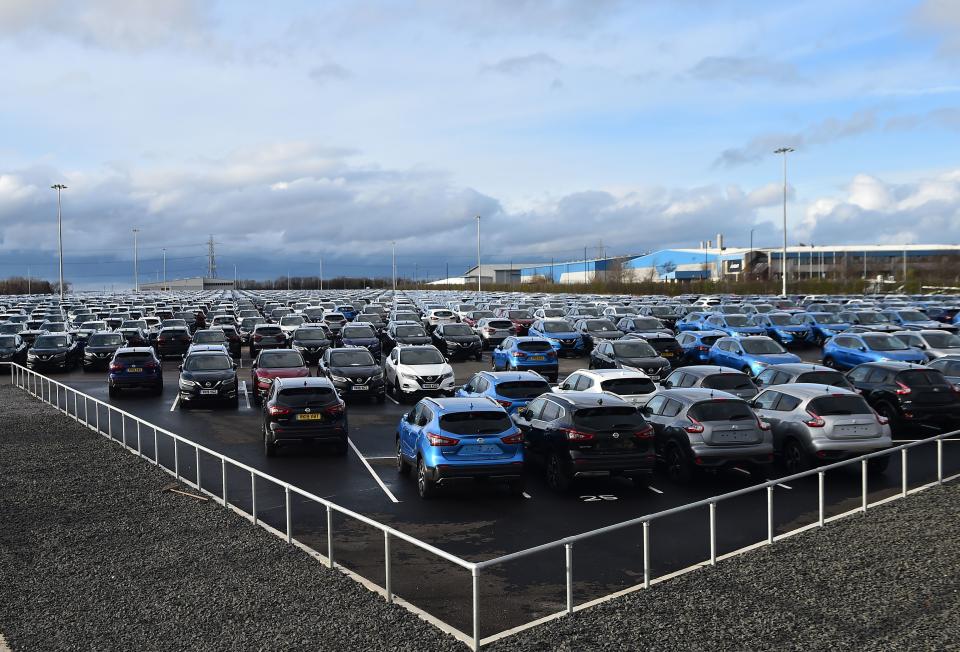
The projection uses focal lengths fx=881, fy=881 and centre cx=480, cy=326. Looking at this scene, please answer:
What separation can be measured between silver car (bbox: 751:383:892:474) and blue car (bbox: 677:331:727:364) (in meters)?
14.4

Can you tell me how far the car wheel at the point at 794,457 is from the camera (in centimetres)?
1449

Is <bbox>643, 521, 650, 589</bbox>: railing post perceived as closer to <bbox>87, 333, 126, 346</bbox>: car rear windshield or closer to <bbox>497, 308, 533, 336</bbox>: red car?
<bbox>87, 333, 126, 346</bbox>: car rear windshield

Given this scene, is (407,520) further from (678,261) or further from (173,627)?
(678,261)

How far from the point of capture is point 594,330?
36406 mm

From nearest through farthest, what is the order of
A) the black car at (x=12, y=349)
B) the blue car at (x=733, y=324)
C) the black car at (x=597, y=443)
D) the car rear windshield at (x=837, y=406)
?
the black car at (x=597, y=443) < the car rear windshield at (x=837, y=406) < the black car at (x=12, y=349) < the blue car at (x=733, y=324)

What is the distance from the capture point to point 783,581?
29.6ft

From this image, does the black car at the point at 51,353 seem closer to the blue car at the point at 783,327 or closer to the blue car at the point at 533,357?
the blue car at the point at 533,357

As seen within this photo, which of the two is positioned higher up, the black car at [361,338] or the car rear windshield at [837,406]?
the black car at [361,338]

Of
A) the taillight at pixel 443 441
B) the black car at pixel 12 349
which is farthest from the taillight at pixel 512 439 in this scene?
the black car at pixel 12 349

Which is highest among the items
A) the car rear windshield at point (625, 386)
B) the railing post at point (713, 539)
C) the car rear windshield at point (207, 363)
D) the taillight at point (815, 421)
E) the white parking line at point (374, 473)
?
the car rear windshield at point (207, 363)

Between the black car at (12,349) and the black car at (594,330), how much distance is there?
73.1 ft

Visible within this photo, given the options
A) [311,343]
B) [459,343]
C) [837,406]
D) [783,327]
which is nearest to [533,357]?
[459,343]

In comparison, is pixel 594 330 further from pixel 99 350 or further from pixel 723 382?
pixel 99 350

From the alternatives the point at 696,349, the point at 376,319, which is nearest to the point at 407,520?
Answer: the point at 696,349
